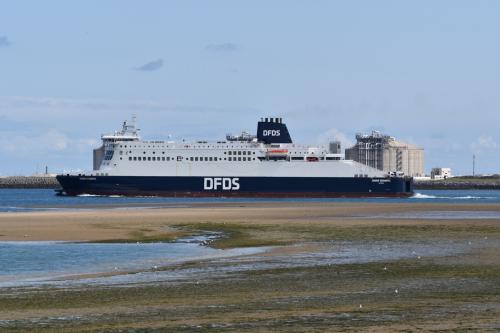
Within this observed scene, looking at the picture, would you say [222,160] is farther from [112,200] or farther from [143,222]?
[143,222]

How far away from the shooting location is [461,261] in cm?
2741

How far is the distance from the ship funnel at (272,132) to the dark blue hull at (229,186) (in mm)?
7309

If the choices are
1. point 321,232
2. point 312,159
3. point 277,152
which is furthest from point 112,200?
point 321,232

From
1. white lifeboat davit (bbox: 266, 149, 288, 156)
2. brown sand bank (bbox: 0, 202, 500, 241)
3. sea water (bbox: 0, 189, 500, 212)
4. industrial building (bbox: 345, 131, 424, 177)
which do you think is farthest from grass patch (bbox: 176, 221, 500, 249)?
industrial building (bbox: 345, 131, 424, 177)

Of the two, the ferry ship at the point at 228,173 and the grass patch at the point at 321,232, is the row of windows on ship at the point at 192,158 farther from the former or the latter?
the grass patch at the point at 321,232

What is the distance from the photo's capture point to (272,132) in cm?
11131

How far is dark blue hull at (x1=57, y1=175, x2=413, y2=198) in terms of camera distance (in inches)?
4067

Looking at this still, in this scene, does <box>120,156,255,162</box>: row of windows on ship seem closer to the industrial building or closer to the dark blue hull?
the dark blue hull

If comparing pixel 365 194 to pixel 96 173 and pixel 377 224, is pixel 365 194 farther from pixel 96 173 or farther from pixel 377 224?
pixel 377 224

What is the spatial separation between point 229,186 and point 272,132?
981 cm

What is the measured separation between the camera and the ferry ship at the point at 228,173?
103812 mm

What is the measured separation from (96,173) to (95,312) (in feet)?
288

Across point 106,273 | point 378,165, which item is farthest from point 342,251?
point 378,165

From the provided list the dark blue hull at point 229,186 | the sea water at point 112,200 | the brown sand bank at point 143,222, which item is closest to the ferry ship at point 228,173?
the dark blue hull at point 229,186
